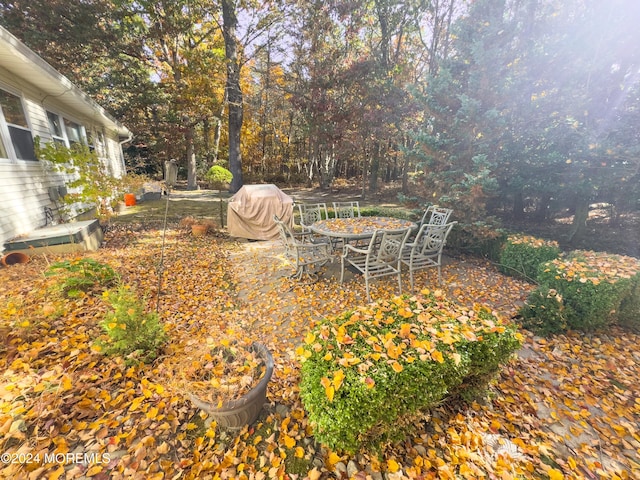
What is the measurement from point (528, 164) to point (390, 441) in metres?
6.74

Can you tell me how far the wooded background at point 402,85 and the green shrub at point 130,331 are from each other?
235 inches

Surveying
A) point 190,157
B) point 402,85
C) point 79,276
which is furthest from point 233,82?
point 79,276

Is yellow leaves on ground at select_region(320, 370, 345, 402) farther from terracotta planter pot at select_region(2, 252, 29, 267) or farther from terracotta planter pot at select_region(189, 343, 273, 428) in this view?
terracotta planter pot at select_region(2, 252, 29, 267)

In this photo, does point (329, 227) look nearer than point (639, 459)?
No

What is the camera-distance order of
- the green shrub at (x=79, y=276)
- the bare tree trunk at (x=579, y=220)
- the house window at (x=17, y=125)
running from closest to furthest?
the green shrub at (x=79, y=276) → the house window at (x=17, y=125) → the bare tree trunk at (x=579, y=220)

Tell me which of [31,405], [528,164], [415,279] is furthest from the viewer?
[528,164]

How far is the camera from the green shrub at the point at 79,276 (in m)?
3.38

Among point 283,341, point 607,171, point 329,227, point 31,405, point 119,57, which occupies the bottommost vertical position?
point 283,341

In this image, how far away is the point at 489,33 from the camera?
5.25m

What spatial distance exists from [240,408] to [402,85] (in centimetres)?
1424

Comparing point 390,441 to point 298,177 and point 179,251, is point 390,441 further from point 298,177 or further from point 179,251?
point 298,177

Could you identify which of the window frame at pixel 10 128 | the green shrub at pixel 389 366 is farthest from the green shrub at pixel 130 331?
the window frame at pixel 10 128

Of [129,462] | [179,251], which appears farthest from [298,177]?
[129,462]

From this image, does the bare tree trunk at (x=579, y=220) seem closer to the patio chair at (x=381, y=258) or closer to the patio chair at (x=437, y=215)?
the patio chair at (x=437, y=215)
